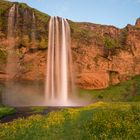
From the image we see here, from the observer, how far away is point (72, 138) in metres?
18.7

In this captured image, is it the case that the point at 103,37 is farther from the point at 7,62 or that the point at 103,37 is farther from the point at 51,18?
the point at 7,62

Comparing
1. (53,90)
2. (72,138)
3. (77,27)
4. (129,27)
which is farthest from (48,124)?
(129,27)

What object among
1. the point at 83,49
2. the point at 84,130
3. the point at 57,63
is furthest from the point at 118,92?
the point at 84,130

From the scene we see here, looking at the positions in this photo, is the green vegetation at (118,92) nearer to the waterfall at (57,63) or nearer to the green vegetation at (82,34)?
the waterfall at (57,63)

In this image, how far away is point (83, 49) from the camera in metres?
93.1

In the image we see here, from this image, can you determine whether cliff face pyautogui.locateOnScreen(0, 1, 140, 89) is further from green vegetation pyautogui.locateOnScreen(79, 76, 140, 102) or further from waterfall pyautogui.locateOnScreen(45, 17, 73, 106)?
green vegetation pyautogui.locateOnScreen(79, 76, 140, 102)

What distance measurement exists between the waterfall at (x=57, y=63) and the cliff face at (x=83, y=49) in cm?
196

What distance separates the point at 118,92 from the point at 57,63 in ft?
68.5

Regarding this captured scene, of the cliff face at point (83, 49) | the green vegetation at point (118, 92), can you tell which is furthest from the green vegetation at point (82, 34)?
the green vegetation at point (118, 92)

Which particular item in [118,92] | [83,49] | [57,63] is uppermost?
[83,49]

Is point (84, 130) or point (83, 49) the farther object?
point (83, 49)

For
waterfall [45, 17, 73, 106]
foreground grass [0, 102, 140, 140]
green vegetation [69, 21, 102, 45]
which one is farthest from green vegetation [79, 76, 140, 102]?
foreground grass [0, 102, 140, 140]

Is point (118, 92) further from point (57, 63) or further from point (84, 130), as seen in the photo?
point (84, 130)

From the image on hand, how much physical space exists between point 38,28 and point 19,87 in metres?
17.8
